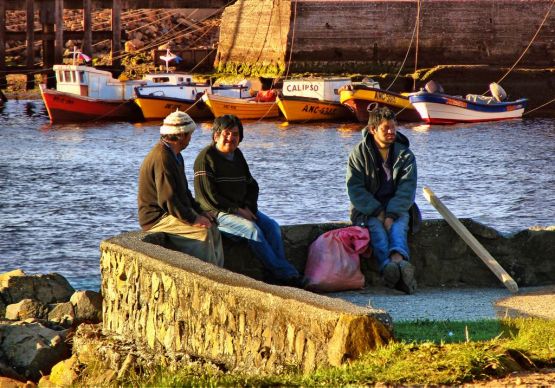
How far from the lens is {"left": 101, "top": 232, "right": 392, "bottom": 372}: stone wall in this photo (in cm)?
695

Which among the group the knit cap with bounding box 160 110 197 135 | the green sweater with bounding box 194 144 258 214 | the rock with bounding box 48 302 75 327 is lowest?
the rock with bounding box 48 302 75 327

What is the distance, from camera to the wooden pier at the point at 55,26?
48656mm

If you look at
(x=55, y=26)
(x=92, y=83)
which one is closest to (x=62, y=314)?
(x=92, y=83)

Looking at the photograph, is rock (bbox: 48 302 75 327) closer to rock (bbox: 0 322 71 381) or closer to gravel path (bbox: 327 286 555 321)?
rock (bbox: 0 322 71 381)

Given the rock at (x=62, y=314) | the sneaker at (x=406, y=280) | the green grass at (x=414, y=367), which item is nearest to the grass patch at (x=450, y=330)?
the green grass at (x=414, y=367)

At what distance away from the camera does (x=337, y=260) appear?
10.2 meters

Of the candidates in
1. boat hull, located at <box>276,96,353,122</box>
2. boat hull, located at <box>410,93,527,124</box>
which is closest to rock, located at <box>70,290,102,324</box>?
boat hull, located at <box>410,93,527,124</box>

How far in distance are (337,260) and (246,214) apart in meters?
0.80

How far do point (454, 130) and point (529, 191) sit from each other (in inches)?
604

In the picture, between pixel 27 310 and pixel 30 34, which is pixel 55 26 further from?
pixel 27 310

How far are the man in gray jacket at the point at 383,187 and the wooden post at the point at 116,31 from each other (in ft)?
131

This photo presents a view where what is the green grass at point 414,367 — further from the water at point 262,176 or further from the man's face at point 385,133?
the water at point 262,176

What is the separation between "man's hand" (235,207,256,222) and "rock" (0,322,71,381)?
5.58 ft

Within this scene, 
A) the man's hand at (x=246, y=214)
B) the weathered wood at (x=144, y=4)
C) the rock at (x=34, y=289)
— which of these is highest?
the weathered wood at (x=144, y=4)
